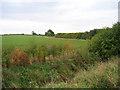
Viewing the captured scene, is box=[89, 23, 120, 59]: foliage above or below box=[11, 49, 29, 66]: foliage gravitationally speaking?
above

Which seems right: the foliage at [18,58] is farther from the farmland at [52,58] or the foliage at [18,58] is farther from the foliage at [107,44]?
the foliage at [107,44]

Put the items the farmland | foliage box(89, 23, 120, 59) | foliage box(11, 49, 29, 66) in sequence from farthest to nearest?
1. foliage box(89, 23, 120, 59)
2. foliage box(11, 49, 29, 66)
3. the farmland

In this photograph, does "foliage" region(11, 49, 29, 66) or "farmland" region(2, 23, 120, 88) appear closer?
"farmland" region(2, 23, 120, 88)

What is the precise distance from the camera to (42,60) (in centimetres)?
712

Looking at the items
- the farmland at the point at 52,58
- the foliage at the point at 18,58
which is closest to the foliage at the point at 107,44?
the farmland at the point at 52,58

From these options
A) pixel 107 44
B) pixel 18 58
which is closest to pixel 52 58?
pixel 18 58

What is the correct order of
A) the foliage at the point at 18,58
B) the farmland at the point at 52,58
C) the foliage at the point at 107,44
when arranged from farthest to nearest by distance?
the foliage at the point at 107,44, the foliage at the point at 18,58, the farmland at the point at 52,58

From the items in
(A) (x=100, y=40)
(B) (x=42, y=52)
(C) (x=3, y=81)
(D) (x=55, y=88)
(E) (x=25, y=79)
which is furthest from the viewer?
(A) (x=100, y=40)

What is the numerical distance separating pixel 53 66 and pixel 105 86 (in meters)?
3.46

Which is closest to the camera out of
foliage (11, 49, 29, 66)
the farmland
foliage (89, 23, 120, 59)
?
the farmland

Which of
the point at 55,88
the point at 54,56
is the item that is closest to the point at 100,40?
the point at 54,56

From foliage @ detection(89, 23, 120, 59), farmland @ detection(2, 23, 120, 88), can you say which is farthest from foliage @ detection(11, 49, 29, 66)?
foliage @ detection(89, 23, 120, 59)

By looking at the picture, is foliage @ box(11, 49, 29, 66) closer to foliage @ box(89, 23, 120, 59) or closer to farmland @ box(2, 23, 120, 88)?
farmland @ box(2, 23, 120, 88)

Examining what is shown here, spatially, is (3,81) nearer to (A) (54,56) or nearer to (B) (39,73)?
(B) (39,73)
